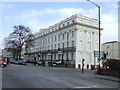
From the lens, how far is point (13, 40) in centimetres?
7525

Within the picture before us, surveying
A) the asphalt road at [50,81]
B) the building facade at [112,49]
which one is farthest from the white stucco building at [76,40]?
the asphalt road at [50,81]

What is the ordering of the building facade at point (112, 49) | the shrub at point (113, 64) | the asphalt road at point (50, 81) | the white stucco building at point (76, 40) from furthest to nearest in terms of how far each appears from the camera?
the building facade at point (112, 49)
the white stucco building at point (76, 40)
the shrub at point (113, 64)
the asphalt road at point (50, 81)

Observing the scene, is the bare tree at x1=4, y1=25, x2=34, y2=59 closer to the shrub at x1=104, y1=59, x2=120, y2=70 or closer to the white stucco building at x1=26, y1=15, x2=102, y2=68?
the white stucco building at x1=26, y1=15, x2=102, y2=68

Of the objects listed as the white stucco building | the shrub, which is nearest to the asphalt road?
the shrub

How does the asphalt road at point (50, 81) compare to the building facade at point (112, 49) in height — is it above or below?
below

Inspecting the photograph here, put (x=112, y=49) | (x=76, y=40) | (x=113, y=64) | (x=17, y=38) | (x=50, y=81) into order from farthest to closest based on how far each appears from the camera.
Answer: (x=112, y=49), (x=17, y=38), (x=76, y=40), (x=113, y=64), (x=50, y=81)

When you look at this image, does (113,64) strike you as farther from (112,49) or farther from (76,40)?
(112,49)

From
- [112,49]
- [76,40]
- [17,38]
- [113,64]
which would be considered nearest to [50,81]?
[113,64]

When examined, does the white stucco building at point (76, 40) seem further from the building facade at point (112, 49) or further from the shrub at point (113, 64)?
the shrub at point (113, 64)

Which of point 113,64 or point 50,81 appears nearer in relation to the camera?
point 50,81

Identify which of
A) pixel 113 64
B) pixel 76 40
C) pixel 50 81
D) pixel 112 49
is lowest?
pixel 50 81

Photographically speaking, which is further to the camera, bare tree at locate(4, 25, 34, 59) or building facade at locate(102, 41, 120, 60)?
building facade at locate(102, 41, 120, 60)

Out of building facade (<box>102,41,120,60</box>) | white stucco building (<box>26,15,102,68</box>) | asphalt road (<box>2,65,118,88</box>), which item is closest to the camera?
asphalt road (<box>2,65,118,88</box>)

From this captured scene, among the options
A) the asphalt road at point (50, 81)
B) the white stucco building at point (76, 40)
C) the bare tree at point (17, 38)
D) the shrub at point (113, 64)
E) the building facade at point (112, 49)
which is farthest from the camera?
the building facade at point (112, 49)
